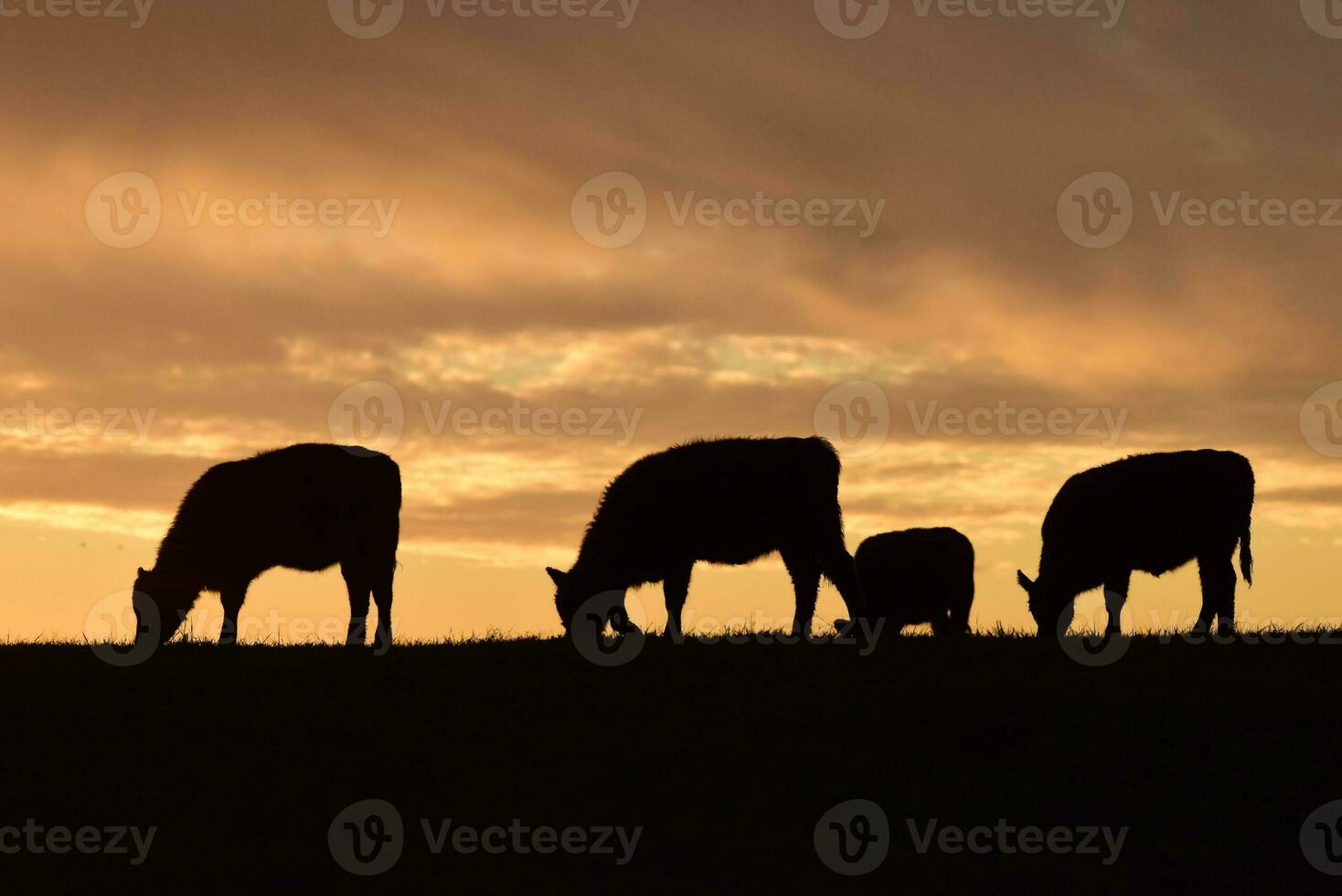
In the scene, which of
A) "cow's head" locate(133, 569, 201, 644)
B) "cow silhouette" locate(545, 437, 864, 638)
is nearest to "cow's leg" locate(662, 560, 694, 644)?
"cow silhouette" locate(545, 437, 864, 638)

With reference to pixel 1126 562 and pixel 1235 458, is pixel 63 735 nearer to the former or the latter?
pixel 1126 562

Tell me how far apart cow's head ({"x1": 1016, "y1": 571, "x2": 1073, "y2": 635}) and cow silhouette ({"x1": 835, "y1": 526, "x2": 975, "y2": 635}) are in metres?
2.26

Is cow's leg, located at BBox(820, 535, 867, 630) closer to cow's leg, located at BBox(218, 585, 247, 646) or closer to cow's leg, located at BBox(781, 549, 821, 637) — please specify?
cow's leg, located at BBox(781, 549, 821, 637)

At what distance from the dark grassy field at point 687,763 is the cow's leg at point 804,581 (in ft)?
14.5

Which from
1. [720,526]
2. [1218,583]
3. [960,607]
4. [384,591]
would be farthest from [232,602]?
[1218,583]

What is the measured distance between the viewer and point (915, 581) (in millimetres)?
26922

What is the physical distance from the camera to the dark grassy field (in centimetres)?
1080

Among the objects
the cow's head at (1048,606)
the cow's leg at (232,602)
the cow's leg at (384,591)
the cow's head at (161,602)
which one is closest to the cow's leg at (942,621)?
the cow's head at (1048,606)

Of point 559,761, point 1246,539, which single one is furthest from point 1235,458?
point 559,761

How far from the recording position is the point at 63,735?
13516mm

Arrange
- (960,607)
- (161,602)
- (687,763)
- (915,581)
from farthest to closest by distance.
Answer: (960,607), (915,581), (161,602), (687,763)

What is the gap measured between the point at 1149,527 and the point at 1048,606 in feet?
7.58

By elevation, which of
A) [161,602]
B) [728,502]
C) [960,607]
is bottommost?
[161,602]

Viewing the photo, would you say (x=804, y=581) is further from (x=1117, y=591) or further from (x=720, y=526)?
(x=1117, y=591)
